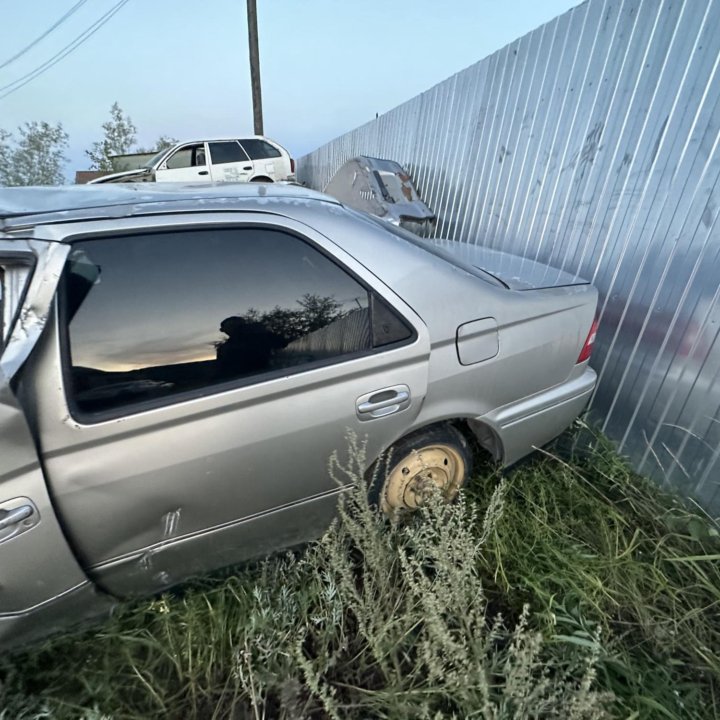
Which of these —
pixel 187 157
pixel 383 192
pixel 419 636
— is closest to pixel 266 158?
pixel 187 157

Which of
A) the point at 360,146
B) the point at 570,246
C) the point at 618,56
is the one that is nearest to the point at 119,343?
the point at 570,246

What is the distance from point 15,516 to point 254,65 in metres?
14.5


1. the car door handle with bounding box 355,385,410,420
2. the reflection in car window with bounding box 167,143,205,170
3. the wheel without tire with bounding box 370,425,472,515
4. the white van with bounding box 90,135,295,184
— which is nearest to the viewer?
the car door handle with bounding box 355,385,410,420

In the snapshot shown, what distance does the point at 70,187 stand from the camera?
66.4 inches

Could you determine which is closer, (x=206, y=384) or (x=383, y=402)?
(x=206, y=384)

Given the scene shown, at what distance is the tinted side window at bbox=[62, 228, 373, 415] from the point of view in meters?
1.26

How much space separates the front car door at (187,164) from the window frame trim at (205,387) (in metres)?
9.43

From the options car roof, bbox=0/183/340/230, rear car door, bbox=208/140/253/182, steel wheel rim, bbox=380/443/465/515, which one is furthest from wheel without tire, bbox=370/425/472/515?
rear car door, bbox=208/140/253/182

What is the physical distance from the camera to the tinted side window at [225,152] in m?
9.64

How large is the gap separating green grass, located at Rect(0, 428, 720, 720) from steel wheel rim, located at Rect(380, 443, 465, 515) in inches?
4.5

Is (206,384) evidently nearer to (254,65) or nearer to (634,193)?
(634,193)

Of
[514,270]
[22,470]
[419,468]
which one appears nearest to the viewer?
[22,470]

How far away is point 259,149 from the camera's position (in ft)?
32.5

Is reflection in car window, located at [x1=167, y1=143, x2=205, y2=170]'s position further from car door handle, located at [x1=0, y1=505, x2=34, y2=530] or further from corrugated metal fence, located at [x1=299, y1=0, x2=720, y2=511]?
car door handle, located at [x1=0, y1=505, x2=34, y2=530]
